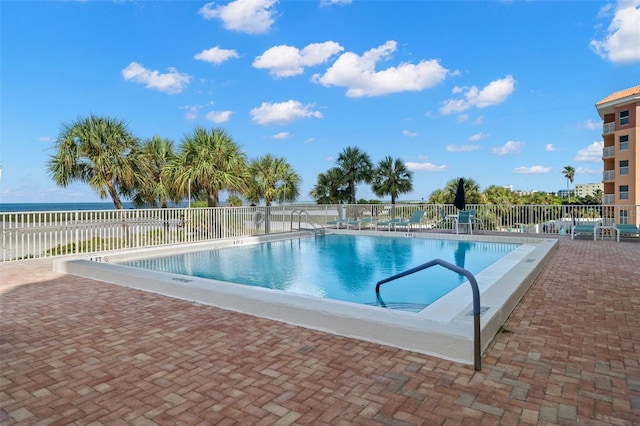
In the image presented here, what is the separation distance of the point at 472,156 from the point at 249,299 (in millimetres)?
31834

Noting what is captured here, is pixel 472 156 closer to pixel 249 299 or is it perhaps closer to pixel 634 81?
pixel 634 81

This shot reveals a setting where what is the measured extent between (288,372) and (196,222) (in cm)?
917

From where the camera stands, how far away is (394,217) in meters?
16.2

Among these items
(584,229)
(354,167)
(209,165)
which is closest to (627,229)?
(584,229)

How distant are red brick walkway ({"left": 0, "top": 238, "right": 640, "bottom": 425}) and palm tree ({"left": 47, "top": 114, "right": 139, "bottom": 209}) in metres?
12.6

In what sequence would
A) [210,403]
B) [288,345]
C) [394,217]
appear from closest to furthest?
1. [210,403]
2. [288,345]
3. [394,217]

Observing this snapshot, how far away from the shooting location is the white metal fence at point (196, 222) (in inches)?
319

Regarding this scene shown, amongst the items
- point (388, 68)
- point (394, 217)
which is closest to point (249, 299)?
point (394, 217)

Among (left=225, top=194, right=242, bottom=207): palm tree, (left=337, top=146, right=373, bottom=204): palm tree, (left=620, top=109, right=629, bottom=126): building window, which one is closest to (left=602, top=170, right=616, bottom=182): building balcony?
(left=620, top=109, right=629, bottom=126): building window

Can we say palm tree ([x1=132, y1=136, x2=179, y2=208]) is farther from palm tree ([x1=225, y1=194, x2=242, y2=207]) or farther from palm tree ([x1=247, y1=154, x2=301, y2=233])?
palm tree ([x1=247, y1=154, x2=301, y2=233])

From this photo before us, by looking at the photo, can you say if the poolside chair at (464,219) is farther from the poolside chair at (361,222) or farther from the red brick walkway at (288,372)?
the red brick walkway at (288,372)

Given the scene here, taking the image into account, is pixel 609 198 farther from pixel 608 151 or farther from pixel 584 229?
pixel 584 229

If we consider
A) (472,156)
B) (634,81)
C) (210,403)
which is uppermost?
(634,81)

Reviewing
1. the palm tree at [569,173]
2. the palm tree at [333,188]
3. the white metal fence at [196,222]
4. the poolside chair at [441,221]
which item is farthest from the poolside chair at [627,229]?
the palm tree at [569,173]
